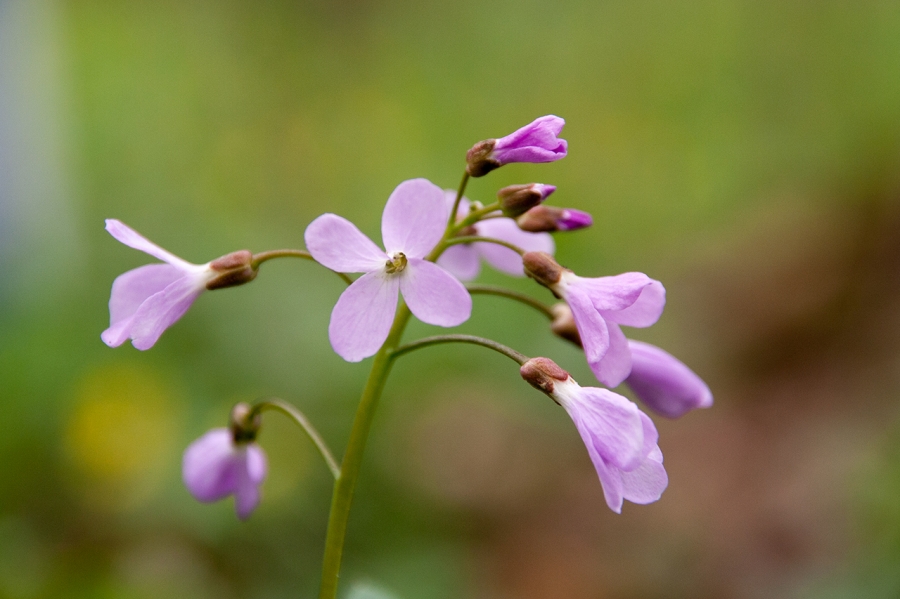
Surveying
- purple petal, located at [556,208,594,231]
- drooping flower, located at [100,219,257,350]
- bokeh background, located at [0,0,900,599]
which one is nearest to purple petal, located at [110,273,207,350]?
drooping flower, located at [100,219,257,350]

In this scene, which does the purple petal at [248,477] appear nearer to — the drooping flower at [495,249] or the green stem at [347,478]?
the green stem at [347,478]

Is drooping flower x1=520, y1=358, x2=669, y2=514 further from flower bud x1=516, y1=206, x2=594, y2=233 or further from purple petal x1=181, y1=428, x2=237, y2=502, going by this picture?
purple petal x1=181, y1=428, x2=237, y2=502

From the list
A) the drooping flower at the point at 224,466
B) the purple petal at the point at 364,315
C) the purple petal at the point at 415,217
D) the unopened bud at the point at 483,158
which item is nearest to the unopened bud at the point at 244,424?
the drooping flower at the point at 224,466

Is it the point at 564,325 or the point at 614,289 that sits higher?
the point at 614,289

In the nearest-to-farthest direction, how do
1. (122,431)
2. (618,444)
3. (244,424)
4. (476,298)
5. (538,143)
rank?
(618,444) < (538,143) < (244,424) < (122,431) < (476,298)

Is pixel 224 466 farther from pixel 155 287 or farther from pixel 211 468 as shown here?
pixel 155 287

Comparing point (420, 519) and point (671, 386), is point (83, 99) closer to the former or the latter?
point (420, 519)

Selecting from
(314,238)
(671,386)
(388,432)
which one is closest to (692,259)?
(388,432)

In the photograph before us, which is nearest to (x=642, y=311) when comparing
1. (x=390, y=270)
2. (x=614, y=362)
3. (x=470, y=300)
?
(x=614, y=362)
